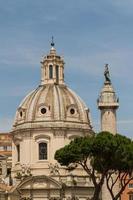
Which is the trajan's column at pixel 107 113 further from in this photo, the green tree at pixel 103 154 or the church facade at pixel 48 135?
the church facade at pixel 48 135

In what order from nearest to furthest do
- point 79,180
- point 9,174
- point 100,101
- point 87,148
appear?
point 87,148 < point 100,101 < point 79,180 < point 9,174

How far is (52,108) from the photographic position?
344 feet

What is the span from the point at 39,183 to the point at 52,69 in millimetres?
19117

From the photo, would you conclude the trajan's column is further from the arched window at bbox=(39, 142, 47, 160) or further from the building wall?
the arched window at bbox=(39, 142, 47, 160)

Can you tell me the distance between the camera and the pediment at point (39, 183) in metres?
98.9

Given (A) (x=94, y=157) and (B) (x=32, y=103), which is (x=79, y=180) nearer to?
(B) (x=32, y=103)

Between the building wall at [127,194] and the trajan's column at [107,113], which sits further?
the building wall at [127,194]

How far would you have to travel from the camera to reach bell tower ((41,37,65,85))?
108812 mm

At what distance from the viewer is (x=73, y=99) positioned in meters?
107

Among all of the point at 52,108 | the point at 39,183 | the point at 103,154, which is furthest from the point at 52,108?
the point at 103,154

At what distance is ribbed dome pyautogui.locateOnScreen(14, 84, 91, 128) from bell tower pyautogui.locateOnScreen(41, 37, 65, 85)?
154 centimetres

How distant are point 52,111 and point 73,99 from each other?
3837mm

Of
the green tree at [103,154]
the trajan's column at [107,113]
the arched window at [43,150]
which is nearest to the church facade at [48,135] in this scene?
the arched window at [43,150]

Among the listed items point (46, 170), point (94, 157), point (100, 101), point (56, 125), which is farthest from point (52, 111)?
point (94, 157)
